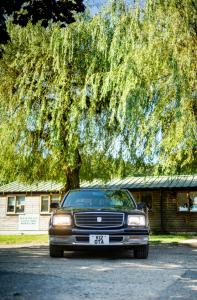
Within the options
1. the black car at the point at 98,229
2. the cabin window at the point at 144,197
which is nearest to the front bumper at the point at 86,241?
the black car at the point at 98,229

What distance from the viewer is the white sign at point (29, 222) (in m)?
32.7

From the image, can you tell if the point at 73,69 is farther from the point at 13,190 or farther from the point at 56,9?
the point at 13,190

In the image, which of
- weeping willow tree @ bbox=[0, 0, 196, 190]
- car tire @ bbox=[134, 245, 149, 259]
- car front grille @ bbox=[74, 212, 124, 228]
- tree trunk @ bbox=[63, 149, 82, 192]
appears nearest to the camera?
car front grille @ bbox=[74, 212, 124, 228]

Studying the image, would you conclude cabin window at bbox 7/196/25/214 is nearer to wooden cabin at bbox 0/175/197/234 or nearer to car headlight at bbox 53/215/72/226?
wooden cabin at bbox 0/175/197/234

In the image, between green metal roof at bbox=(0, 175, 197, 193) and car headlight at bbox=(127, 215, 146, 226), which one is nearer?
car headlight at bbox=(127, 215, 146, 226)

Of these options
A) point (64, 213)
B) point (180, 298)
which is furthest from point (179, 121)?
point (180, 298)

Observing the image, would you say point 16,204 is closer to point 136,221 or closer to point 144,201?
point 144,201

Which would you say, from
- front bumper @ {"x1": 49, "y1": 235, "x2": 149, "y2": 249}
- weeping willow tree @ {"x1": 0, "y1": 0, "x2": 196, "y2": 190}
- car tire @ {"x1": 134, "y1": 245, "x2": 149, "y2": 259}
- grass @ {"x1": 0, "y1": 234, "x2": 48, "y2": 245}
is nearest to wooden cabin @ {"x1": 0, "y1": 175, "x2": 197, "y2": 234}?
grass @ {"x1": 0, "y1": 234, "x2": 48, "y2": 245}

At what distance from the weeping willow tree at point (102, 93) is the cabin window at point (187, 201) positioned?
10974 mm

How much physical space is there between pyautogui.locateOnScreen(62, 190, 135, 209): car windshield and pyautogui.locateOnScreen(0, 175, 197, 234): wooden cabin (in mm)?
13477

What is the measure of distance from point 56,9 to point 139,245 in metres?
5.41

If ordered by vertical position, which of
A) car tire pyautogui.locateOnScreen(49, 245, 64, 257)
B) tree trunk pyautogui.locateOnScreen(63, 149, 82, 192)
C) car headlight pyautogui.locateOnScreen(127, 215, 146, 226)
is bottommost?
car tire pyautogui.locateOnScreen(49, 245, 64, 257)

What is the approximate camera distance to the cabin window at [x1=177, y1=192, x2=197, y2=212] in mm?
27359

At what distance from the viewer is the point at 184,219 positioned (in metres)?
27.4
